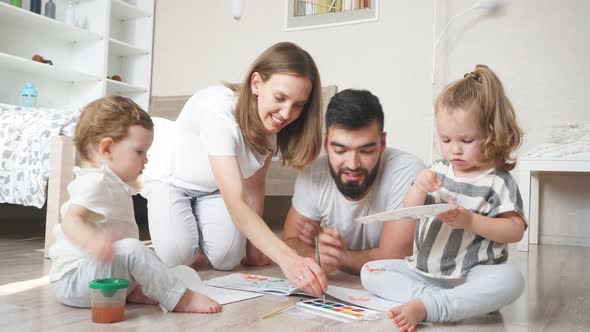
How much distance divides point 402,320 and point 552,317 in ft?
1.48

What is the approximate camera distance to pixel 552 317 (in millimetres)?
1318

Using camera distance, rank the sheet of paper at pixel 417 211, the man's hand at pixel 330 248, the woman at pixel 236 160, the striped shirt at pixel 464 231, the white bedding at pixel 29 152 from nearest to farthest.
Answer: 1. the sheet of paper at pixel 417 211
2. the striped shirt at pixel 464 231
3. the woman at pixel 236 160
4. the man's hand at pixel 330 248
5. the white bedding at pixel 29 152

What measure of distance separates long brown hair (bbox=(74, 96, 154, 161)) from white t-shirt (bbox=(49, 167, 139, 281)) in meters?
0.07

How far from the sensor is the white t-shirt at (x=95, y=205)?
1.19 metres

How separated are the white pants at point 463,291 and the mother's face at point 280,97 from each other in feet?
1.75

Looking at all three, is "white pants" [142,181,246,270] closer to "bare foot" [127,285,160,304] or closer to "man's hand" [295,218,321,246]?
"man's hand" [295,218,321,246]

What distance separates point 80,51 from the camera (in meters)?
4.01

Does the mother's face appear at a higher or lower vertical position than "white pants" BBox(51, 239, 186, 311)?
higher

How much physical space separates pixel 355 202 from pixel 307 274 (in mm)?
510

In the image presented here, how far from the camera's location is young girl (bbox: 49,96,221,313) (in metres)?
1.20

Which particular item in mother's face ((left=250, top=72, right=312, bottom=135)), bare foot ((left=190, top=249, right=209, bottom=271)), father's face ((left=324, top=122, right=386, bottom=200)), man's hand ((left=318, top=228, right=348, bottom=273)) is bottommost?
bare foot ((left=190, top=249, right=209, bottom=271))

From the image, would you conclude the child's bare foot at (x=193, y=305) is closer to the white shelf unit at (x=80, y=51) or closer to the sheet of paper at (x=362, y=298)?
the sheet of paper at (x=362, y=298)

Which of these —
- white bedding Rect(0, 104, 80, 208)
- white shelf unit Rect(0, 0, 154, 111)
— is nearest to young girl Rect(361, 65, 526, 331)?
white bedding Rect(0, 104, 80, 208)

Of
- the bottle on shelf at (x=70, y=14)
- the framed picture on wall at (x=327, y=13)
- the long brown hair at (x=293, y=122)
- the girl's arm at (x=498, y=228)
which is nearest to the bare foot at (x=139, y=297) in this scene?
the long brown hair at (x=293, y=122)
